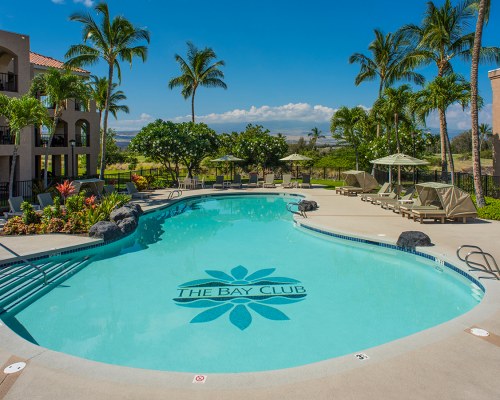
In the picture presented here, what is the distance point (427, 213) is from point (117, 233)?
36.1 ft

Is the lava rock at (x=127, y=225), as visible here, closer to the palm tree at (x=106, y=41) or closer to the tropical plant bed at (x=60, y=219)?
the tropical plant bed at (x=60, y=219)

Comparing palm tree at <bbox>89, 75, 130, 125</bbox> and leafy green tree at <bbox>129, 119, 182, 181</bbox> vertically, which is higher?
palm tree at <bbox>89, 75, 130, 125</bbox>

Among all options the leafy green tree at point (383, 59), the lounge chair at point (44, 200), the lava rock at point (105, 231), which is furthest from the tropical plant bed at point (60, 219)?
the leafy green tree at point (383, 59)

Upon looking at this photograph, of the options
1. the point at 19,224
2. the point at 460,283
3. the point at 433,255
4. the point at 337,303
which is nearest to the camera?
the point at 337,303

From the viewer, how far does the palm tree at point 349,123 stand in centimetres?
2888

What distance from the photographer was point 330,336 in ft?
22.4

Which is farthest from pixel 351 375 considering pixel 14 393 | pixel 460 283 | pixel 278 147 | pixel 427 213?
pixel 278 147

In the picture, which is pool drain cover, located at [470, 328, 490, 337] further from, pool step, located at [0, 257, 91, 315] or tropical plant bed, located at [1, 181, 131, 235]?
tropical plant bed, located at [1, 181, 131, 235]

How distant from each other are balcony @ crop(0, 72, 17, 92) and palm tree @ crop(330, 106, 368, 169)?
20.1 m

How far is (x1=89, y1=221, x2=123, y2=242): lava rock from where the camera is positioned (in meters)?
12.9

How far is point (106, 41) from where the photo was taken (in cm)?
2214

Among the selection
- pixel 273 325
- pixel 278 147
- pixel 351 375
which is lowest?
pixel 273 325

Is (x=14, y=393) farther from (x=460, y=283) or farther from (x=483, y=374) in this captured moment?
(x=460, y=283)

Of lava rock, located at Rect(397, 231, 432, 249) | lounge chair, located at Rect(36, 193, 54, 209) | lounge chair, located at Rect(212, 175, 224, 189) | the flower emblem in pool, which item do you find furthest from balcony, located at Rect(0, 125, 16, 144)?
lava rock, located at Rect(397, 231, 432, 249)
